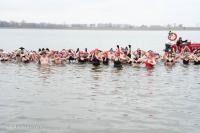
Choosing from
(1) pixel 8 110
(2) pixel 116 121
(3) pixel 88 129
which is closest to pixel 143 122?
(2) pixel 116 121

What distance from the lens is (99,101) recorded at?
21203mm

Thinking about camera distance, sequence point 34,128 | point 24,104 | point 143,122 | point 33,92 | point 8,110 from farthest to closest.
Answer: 1. point 33,92
2. point 24,104
3. point 8,110
4. point 143,122
5. point 34,128

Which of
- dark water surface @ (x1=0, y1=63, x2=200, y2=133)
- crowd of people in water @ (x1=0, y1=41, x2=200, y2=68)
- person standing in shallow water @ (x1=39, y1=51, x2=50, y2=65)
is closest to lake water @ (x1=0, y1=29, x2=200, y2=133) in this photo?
dark water surface @ (x1=0, y1=63, x2=200, y2=133)

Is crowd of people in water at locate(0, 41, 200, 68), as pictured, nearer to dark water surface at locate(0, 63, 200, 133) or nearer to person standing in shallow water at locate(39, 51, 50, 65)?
person standing in shallow water at locate(39, 51, 50, 65)

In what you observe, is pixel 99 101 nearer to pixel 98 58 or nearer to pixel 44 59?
pixel 98 58

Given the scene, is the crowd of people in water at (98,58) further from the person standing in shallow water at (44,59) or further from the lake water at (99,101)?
the lake water at (99,101)

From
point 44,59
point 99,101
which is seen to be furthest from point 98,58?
point 99,101

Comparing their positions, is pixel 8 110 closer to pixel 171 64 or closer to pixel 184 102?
pixel 184 102

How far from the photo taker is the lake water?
16.4 metres

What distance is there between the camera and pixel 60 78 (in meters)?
29.9

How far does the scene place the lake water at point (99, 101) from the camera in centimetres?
1636

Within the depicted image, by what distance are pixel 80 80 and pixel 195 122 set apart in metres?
13.2

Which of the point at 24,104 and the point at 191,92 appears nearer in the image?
the point at 24,104

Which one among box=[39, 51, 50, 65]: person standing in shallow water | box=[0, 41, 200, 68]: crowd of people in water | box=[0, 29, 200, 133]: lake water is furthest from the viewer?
box=[39, 51, 50, 65]: person standing in shallow water
